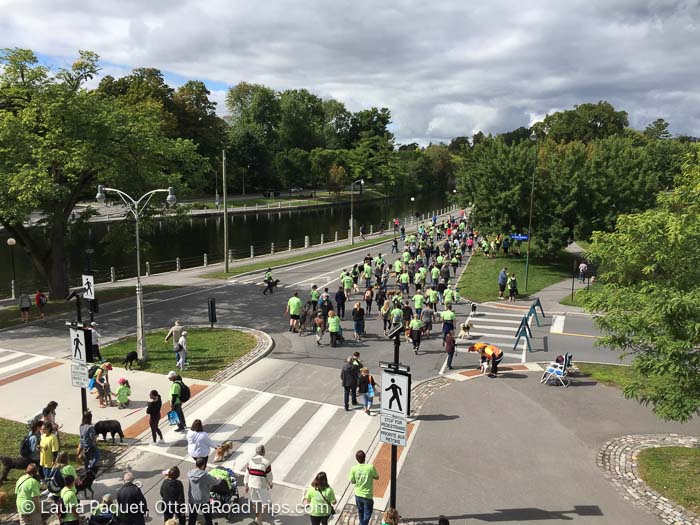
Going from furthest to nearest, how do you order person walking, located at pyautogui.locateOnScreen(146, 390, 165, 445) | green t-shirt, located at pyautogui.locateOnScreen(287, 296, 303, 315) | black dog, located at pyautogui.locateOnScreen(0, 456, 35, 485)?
green t-shirt, located at pyautogui.locateOnScreen(287, 296, 303, 315) → person walking, located at pyautogui.locateOnScreen(146, 390, 165, 445) → black dog, located at pyautogui.locateOnScreen(0, 456, 35, 485)

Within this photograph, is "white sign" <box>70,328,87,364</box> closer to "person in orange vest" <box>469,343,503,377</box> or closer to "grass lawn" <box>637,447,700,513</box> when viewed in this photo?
"person in orange vest" <box>469,343,503,377</box>

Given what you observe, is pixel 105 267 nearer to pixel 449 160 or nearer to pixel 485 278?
pixel 485 278

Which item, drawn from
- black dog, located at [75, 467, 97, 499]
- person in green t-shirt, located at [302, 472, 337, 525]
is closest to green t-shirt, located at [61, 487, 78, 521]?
black dog, located at [75, 467, 97, 499]

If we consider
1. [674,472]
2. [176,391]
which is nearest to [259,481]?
[176,391]

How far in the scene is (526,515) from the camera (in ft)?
32.1

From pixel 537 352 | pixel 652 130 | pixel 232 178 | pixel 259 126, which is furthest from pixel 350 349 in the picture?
pixel 652 130

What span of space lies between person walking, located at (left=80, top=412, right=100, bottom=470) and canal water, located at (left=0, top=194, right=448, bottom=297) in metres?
11.9

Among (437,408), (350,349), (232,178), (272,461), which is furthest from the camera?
(232,178)

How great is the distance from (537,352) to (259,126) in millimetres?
94633

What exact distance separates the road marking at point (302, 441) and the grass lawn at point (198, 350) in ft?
14.3

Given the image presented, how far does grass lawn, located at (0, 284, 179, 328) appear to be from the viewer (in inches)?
914

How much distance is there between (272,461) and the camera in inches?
460

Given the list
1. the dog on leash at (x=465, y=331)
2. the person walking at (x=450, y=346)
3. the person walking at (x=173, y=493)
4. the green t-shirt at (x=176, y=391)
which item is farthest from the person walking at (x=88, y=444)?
the dog on leash at (x=465, y=331)

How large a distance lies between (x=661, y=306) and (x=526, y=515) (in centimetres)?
467
